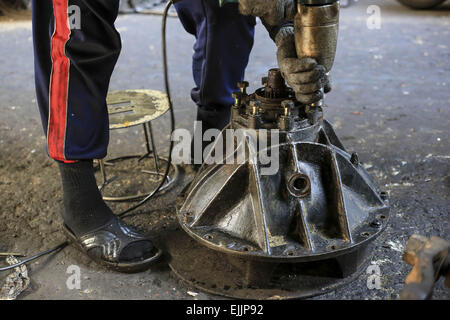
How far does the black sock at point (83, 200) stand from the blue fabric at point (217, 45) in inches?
30.4

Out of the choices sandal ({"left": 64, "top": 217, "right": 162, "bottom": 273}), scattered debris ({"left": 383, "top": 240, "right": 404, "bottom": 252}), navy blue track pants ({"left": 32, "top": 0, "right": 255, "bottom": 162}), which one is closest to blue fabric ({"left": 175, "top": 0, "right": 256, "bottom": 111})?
navy blue track pants ({"left": 32, "top": 0, "right": 255, "bottom": 162})

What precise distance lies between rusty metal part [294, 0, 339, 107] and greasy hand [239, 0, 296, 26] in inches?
1.7

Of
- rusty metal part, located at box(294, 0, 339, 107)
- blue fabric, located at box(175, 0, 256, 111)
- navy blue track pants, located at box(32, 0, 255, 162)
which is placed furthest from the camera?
blue fabric, located at box(175, 0, 256, 111)

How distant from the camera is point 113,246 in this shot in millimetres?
1868

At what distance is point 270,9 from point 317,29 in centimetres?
17

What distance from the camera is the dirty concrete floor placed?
1.85 m

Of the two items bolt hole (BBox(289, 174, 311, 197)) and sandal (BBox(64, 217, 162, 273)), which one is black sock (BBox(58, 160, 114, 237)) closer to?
sandal (BBox(64, 217, 162, 273))

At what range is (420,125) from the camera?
3123 millimetres

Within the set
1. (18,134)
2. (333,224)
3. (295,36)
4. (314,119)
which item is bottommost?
(18,134)

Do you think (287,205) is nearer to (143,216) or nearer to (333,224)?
(333,224)

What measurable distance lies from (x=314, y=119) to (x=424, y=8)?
5.89 m

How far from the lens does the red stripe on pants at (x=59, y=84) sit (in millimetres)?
1662

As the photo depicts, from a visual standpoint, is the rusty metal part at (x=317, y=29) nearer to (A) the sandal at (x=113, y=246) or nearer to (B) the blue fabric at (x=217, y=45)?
(B) the blue fabric at (x=217, y=45)

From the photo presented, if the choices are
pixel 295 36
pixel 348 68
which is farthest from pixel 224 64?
pixel 348 68
